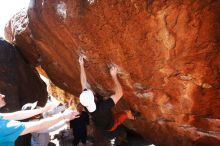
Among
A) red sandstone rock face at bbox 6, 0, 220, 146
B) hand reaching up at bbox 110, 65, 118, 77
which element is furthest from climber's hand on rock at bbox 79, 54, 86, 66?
hand reaching up at bbox 110, 65, 118, 77

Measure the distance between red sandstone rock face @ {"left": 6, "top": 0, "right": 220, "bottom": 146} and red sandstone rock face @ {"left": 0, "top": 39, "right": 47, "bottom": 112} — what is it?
172 cm

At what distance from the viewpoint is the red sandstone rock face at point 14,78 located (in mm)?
8102

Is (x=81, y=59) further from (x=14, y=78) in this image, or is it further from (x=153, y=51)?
(x=14, y=78)

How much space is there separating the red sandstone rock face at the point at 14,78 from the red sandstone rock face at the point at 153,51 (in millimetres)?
1721

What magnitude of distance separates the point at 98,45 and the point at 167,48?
1307 millimetres

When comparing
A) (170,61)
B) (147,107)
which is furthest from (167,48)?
(147,107)

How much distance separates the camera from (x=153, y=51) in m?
4.88

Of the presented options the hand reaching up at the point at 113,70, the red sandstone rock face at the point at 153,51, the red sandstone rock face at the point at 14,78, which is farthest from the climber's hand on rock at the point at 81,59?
the red sandstone rock face at the point at 14,78

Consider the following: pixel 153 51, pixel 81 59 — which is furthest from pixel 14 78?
pixel 153 51

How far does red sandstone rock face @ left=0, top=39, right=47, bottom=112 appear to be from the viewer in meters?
8.10

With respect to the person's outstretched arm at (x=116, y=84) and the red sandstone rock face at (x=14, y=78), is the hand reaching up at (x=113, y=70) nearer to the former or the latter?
the person's outstretched arm at (x=116, y=84)

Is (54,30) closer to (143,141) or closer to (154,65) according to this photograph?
(154,65)

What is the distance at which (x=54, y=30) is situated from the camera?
6145 millimetres

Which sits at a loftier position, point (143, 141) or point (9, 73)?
point (9, 73)
